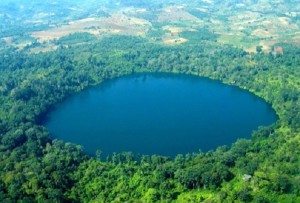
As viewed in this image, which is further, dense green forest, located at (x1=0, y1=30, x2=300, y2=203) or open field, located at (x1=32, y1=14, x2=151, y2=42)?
open field, located at (x1=32, y1=14, x2=151, y2=42)

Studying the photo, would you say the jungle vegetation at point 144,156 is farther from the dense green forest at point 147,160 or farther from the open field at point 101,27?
the open field at point 101,27

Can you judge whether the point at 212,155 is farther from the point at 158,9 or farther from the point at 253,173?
the point at 158,9

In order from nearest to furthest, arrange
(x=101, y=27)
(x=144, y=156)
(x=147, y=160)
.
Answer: (x=147, y=160) < (x=144, y=156) < (x=101, y=27)

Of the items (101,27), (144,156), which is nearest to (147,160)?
(144,156)

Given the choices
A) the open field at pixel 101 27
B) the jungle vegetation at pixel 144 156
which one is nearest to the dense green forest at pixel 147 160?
the jungle vegetation at pixel 144 156

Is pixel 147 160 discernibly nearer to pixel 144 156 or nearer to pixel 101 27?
pixel 144 156

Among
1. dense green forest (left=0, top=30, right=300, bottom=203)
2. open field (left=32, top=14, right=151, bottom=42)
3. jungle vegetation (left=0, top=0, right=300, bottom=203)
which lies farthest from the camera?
open field (left=32, top=14, right=151, bottom=42)

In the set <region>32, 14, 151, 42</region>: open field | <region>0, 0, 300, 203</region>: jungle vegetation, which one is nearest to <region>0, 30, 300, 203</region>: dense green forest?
<region>0, 0, 300, 203</region>: jungle vegetation

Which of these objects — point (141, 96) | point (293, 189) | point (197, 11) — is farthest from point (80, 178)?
Result: point (197, 11)

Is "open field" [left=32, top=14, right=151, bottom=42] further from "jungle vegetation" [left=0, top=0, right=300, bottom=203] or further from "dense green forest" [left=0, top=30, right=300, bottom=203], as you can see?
"dense green forest" [left=0, top=30, right=300, bottom=203]
